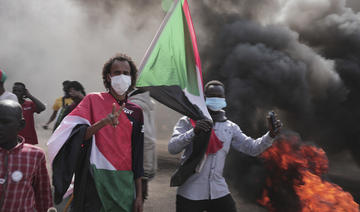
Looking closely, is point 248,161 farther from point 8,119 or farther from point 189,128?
point 8,119

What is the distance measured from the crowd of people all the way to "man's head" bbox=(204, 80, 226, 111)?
0.75ft

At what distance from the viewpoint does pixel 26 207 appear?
1720 mm

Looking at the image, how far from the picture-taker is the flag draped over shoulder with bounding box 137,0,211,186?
262cm

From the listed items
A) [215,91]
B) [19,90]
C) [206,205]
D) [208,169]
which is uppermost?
[215,91]

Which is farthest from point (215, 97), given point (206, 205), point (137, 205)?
point (137, 205)

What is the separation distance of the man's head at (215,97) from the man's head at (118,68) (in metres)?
0.79

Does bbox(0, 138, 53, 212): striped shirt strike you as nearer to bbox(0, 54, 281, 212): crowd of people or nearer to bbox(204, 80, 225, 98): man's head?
bbox(0, 54, 281, 212): crowd of people

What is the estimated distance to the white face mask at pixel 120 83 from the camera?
2227 millimetres

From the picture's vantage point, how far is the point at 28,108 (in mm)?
4676

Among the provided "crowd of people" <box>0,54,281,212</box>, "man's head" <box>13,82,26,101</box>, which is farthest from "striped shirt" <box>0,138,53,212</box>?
"man's head" <box>13,82,26,101</box>

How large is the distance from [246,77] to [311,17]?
5.30 m

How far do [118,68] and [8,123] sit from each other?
2.66 ft

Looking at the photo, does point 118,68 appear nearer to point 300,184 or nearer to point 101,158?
point 101,158

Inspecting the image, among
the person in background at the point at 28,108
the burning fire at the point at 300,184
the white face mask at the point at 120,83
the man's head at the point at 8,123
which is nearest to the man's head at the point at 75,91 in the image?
the person in background at the point at 28,108
